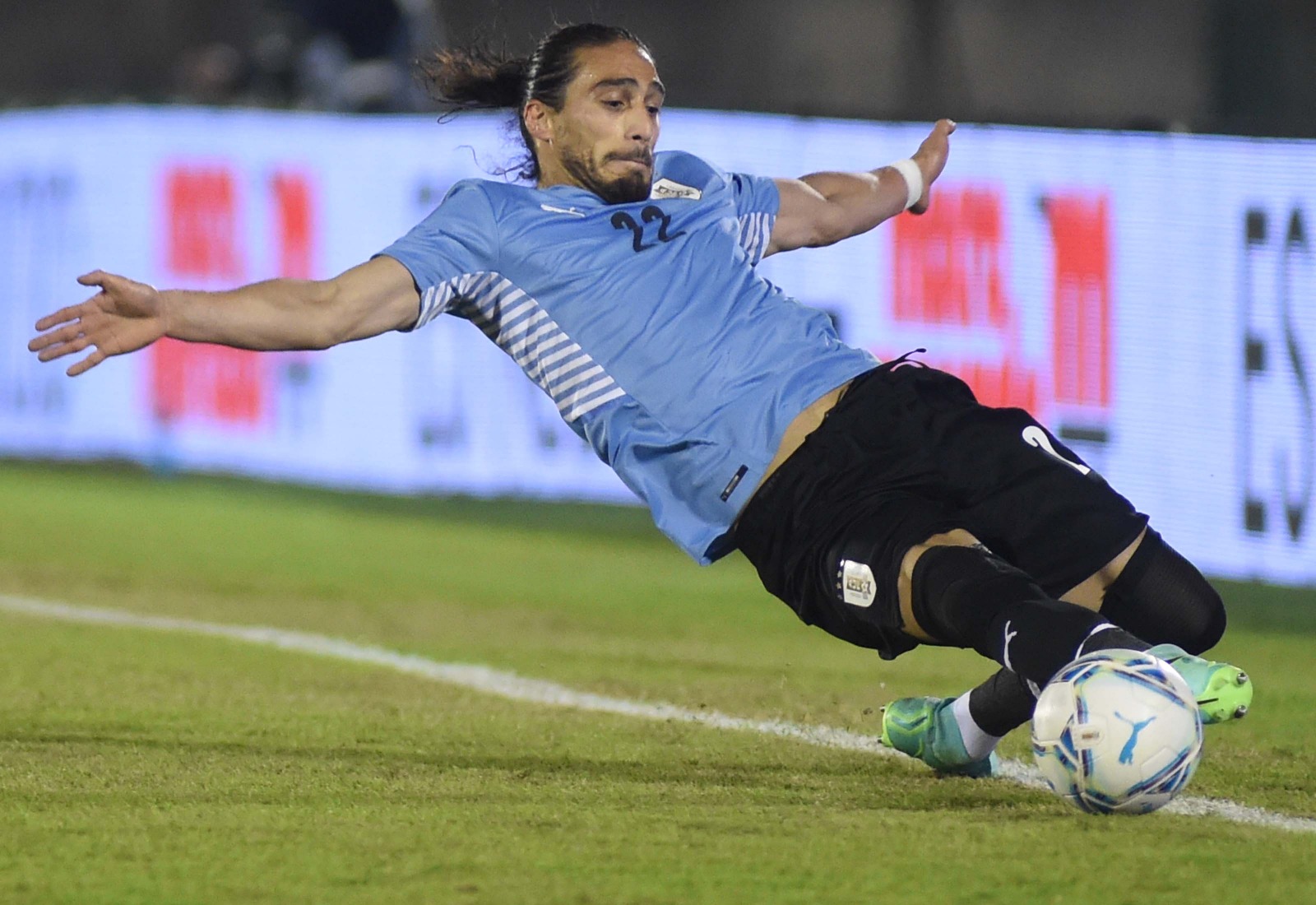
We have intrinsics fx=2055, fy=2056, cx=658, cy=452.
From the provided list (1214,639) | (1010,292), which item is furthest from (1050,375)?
(1214,639)

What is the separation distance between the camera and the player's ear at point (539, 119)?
459cm

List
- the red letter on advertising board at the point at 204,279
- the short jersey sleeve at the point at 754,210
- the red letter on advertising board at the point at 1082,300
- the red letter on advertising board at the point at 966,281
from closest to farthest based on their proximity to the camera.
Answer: the short jersey sleeve at the point at 754,210 < the red letter on advertising board at the point at 1082,300 < the red letter on advertising board at the point at 966,281 < the red letter on advertising board at the point at 204,279

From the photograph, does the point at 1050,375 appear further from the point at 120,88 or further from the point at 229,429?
the point at 120,88

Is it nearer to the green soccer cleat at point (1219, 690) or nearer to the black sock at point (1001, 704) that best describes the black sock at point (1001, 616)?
the green soccer cleat at point (1219, 690)

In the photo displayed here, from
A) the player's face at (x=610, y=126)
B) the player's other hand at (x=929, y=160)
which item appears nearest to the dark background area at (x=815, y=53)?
the player's other hand at (x=929, y=160)

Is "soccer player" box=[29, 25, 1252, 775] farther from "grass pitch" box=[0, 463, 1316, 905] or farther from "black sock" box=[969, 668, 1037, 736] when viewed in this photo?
"grass pitch" box=[0, 463, 1316, 905]

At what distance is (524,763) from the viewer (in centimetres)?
465

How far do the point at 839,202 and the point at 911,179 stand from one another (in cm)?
28

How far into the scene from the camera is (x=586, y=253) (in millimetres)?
4328

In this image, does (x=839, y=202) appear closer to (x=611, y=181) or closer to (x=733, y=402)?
(x=611, y=181)

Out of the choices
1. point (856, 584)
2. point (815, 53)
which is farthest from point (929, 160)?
point (815, 53)

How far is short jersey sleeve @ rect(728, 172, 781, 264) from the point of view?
4.68 m

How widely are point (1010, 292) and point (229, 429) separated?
4.86 metres

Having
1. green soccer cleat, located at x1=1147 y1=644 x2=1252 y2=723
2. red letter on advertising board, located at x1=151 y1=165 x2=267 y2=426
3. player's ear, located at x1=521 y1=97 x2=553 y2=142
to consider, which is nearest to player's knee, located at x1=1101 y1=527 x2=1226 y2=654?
green soccer cleat, located at x1=1147 y1=644 x2=1252 y2=723
